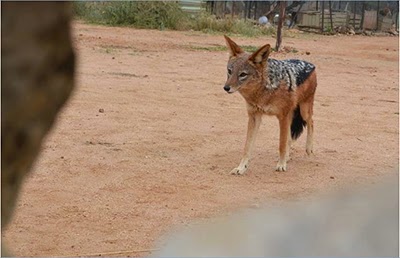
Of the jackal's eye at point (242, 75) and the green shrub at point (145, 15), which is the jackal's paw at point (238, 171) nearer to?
the jackal's eye at point (242, 75)

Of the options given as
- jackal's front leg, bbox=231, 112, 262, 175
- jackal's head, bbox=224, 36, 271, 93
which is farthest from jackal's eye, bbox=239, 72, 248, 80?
jackal's front leg, bbox=231, 112, 262, 175

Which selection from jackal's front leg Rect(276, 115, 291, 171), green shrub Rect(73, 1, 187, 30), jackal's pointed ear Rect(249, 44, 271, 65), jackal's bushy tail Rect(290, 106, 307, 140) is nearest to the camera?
jackal's pointed ear Rect(249, 44, 271, 65)

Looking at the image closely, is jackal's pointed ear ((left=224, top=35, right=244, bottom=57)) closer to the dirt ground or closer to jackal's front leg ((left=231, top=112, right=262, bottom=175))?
jackal's front leg ((left=231, top=112, right=262, bottom=175))

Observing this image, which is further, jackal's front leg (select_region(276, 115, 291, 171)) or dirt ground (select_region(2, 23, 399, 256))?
jackal's front leg (select_region(276, 115, 291, 171))

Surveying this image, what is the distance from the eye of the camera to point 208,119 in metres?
8.23

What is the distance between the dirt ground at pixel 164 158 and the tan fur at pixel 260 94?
29 centimetres

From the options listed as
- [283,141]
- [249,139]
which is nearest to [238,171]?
[249,139]

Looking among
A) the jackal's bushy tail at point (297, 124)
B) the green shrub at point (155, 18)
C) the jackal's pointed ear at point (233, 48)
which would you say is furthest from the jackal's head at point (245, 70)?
the green shrub at point (155, 18)

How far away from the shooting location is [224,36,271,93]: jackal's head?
574 centimetres

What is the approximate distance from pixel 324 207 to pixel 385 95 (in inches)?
389

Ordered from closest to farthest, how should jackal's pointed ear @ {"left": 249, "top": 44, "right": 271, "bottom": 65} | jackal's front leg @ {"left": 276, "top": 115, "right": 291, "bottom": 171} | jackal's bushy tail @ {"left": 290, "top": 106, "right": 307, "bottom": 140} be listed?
jackal's pointed ear @ {"left": 249, "top": 44, "right": 271, "bottom": 65}
jackal's front leg @ {"left": 276, "top": 115, "right": 291, "bottom": 171}
jackal's bushy tail @ {"left": 290, "top": 106, "right": 307, "bottom": 140}

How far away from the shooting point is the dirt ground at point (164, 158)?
14.9ft

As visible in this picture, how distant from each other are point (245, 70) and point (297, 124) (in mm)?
973

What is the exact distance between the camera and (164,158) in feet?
21.0
